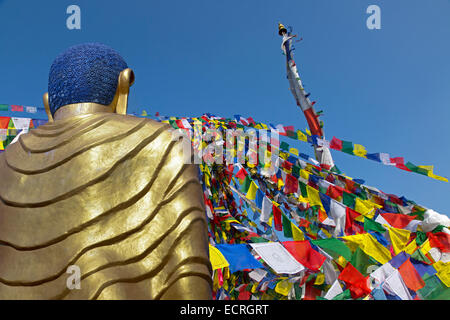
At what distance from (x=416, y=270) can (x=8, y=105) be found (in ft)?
24.1

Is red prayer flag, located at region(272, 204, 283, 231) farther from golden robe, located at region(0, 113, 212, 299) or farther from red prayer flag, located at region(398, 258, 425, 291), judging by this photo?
golden robe, located at region(0, 113, 212, 299)

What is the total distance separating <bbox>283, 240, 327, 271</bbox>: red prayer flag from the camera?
15.5 ft

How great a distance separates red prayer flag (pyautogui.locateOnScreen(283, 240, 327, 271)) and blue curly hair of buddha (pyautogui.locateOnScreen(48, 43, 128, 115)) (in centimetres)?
348

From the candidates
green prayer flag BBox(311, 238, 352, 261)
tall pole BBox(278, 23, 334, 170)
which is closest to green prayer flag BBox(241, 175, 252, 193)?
green prayer flag BBox(311, 238, 352, 261)

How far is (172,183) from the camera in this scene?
1604 mm

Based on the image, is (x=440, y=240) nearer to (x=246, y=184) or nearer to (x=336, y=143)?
(x=336, y=143)

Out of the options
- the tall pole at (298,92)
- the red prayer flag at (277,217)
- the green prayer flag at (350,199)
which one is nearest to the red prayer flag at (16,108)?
the red prayer flag at (277,217)

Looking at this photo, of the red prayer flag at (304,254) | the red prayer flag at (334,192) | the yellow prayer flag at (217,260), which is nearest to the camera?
the yellow prayer flag at (217,260)

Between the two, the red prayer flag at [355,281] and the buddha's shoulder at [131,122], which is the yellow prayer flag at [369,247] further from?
the buddha's shoulder at [131,122]

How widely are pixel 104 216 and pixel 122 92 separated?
829 millimetres

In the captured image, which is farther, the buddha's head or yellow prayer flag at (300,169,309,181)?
yellow prayer flag at (300,169,309,181)

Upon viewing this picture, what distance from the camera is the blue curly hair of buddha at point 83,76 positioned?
192 centimetres

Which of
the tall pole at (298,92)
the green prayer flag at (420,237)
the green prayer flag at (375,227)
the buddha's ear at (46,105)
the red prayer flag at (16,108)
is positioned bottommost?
the green prayer flag at (420,237)
